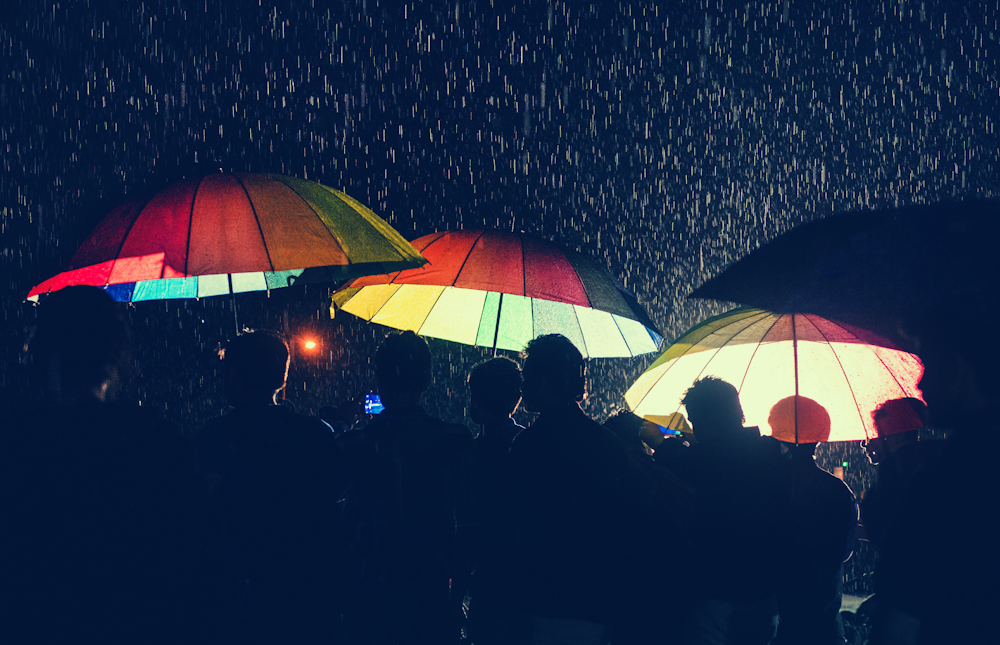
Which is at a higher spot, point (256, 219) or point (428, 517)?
point (256, 219)

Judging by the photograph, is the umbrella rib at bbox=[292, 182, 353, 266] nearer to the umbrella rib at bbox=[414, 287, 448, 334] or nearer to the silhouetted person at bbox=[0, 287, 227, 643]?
the silhouetted person at bbox=[0, 287, 227, 643]

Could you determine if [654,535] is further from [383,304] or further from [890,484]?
[383,304]

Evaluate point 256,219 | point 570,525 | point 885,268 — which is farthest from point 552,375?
point 256,219

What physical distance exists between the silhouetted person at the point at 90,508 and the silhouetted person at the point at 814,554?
2.80 m

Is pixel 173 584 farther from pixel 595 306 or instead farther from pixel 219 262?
pixel 595 306

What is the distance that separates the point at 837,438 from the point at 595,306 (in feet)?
4.94

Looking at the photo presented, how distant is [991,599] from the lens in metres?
1.47

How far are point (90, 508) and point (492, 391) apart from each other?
1.73m

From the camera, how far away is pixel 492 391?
10.2 feet

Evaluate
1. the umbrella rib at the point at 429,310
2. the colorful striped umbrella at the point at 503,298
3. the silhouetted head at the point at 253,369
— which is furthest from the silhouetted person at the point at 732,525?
the umbrella rib at the point at 429,310

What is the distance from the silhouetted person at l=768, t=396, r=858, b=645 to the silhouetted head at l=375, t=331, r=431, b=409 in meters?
1.95

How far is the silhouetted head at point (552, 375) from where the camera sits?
252 cm

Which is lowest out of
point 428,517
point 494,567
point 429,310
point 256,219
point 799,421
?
point 494,567

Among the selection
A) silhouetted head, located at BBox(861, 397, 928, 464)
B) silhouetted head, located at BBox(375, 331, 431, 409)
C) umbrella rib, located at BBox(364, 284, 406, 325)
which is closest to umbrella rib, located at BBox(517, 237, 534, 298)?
silhouetted head, located at BBox(375, 331, 431, 409)
